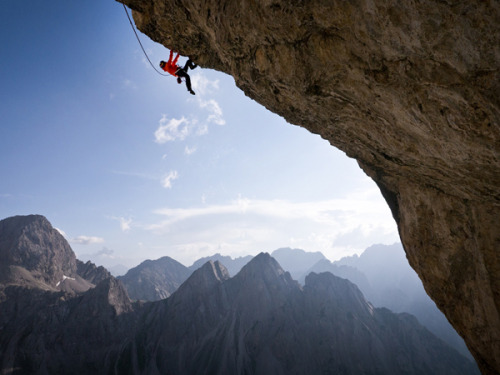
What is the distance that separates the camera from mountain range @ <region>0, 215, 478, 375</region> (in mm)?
76625

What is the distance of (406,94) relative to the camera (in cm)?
541

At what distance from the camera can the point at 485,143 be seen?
5.05m

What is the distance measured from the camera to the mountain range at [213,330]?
76.6 meters

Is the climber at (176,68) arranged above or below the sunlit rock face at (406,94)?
above

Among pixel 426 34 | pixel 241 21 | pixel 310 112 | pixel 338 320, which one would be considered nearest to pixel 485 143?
pixel 426 34

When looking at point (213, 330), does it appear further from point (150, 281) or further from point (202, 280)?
point (150, 281)

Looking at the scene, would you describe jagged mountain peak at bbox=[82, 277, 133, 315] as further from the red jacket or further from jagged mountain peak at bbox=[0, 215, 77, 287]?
the red jacket

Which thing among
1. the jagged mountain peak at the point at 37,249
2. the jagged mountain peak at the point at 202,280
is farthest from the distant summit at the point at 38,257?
the jagged mountain peak at the point at 202,280

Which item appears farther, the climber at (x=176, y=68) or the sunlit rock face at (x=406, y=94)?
the climber at (x=176, y=68)

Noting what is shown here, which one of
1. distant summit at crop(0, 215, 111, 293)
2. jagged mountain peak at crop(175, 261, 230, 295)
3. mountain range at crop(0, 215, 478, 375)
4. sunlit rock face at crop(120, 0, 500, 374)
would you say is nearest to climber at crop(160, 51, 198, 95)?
sunlit rock face at crop(120, 0, 500, 374)

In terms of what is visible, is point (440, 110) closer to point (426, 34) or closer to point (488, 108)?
point (488, 108)

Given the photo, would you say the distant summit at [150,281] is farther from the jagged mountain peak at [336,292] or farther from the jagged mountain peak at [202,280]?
the jagged mountain peak at [336,292]

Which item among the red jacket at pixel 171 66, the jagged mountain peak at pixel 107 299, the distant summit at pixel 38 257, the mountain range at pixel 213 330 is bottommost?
the mountain range at pixel 213 330

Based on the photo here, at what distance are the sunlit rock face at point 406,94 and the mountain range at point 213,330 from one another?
87.6 meters
